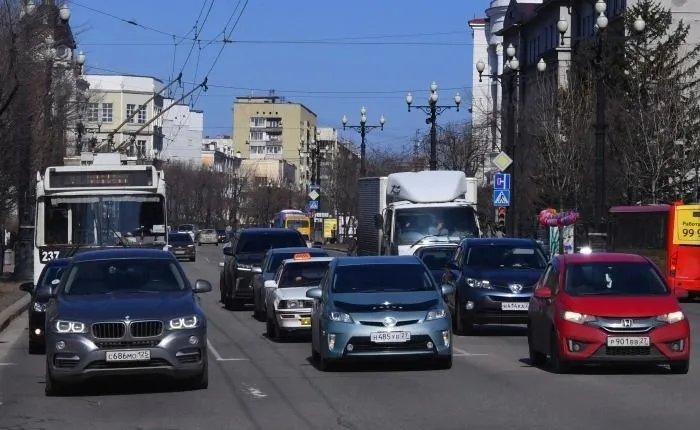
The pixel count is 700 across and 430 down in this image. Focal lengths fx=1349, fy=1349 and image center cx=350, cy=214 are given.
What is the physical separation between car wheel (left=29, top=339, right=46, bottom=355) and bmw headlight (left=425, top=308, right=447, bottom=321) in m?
7.35

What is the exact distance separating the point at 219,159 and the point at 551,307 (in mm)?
160820

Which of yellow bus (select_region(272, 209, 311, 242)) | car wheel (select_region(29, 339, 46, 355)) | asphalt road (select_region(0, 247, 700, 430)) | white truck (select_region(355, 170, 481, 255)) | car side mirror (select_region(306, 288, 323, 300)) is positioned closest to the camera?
asphalt road (select_region(0, 247, 700, 430))

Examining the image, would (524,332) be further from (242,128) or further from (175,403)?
(242,128)

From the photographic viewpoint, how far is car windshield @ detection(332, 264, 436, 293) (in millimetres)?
18266

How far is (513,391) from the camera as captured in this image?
15.3m

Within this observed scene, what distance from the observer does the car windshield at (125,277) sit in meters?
16.1

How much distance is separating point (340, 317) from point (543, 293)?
269 cm

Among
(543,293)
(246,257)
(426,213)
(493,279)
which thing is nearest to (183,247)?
(246,257)

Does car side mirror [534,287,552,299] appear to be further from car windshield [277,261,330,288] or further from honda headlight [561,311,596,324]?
car windshield [277,261,330,288]

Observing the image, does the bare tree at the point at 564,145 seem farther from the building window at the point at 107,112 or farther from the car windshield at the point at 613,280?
the building window at the point at 107,112

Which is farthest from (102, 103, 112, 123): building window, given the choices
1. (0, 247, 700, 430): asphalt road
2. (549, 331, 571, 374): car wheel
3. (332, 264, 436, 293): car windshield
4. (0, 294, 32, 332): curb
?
(549, 331, 571, 374): car wheel

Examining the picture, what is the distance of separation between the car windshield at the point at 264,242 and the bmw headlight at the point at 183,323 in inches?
745

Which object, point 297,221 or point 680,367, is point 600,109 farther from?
point 297,221

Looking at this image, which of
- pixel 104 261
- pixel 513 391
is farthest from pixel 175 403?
pixel 513 391
